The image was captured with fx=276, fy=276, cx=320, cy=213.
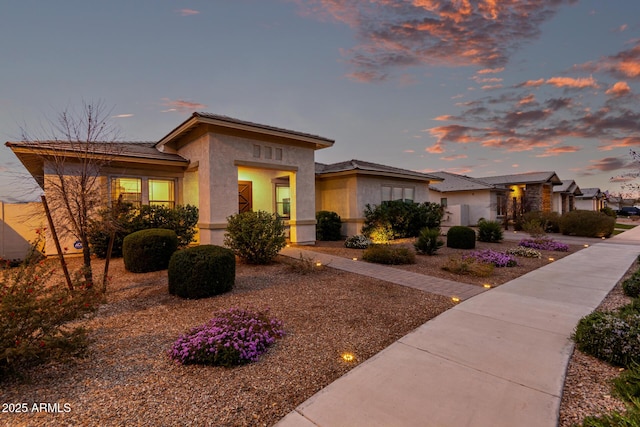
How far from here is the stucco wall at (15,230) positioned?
973cm

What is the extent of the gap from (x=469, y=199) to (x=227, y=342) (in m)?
25.6

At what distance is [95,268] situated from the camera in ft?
26.1

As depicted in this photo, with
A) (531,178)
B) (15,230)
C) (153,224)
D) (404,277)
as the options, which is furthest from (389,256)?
(531,178)

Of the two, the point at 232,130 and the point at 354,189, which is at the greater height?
the point at 232,130

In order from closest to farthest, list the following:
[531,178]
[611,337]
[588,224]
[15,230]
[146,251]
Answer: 1. [611,337]
2. [146,251]
3. [15,230]
4. [588,224]
5. [531,178]

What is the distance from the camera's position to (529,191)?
85.5 ft

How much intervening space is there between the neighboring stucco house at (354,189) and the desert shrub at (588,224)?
1050 cm

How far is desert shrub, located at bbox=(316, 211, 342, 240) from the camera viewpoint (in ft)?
46.3

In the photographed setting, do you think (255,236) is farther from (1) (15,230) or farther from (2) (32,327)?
(1) (15,230)

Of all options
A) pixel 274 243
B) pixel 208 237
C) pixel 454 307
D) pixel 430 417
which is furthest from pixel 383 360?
pixel 208 237

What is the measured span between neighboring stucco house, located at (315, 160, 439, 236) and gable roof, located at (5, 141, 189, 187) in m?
7.36

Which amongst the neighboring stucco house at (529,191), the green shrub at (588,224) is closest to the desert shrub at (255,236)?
the green shrub at (588,224)

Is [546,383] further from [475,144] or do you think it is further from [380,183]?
[475,144]

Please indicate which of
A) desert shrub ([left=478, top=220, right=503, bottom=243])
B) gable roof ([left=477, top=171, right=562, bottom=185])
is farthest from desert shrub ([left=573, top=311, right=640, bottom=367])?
gable roof ([left=477, top=171, right=562, bottom=185])
